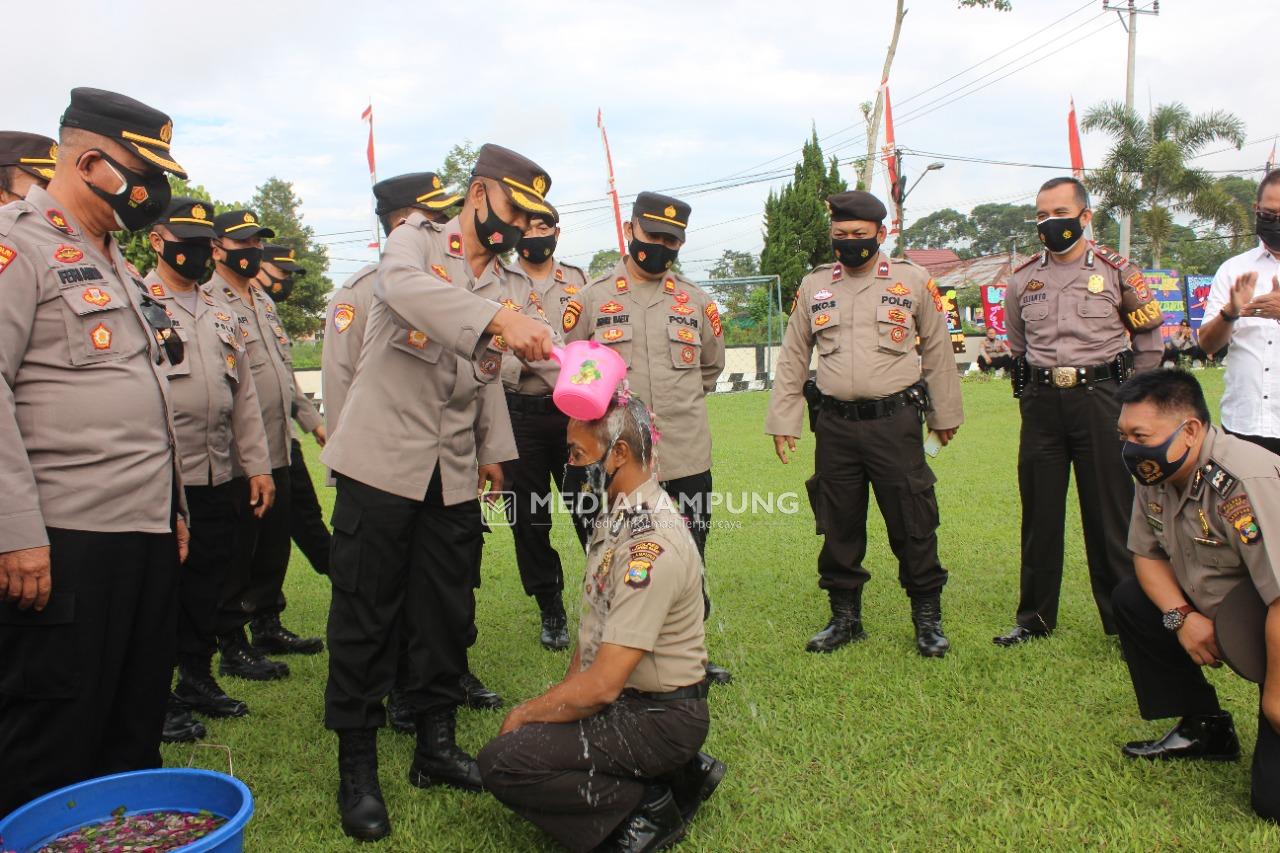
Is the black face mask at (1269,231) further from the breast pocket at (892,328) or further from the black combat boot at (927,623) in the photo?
the black combat boot at (927,623)

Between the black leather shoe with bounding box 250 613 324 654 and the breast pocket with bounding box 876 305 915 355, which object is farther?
the black leather shoe with bounding box 250 613 324 654

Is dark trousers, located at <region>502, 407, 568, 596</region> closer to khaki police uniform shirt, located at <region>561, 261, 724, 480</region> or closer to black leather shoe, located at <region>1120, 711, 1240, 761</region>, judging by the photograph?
khaki police uniform shirt, located at <region>561, 261, 724, 480</region>

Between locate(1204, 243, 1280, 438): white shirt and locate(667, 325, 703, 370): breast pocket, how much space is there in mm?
2499

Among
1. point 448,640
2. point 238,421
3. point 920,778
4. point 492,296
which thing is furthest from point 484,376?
point 920,778

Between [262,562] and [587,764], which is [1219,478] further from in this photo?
[262,562]

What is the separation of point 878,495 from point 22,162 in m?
4.33

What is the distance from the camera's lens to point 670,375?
15.4 ft

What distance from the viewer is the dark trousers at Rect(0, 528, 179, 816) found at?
2.49 metres

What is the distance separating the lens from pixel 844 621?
4.84 m

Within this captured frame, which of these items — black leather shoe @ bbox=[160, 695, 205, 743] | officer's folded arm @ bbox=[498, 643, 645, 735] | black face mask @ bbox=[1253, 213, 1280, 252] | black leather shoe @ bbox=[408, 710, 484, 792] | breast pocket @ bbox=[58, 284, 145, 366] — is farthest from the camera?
black face mask @ bbox=[1253, 213, 1280, 252]

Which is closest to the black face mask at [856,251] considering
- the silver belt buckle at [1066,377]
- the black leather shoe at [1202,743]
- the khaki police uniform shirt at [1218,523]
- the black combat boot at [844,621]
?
the silver belt buckle at [1066,377]

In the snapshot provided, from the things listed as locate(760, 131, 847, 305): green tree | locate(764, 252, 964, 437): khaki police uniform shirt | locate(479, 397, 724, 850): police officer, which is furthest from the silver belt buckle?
locate(760, 131, 847, 305): green tree

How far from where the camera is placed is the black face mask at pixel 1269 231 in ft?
14.0

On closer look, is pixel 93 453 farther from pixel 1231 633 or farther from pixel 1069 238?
pixel 1069 238
